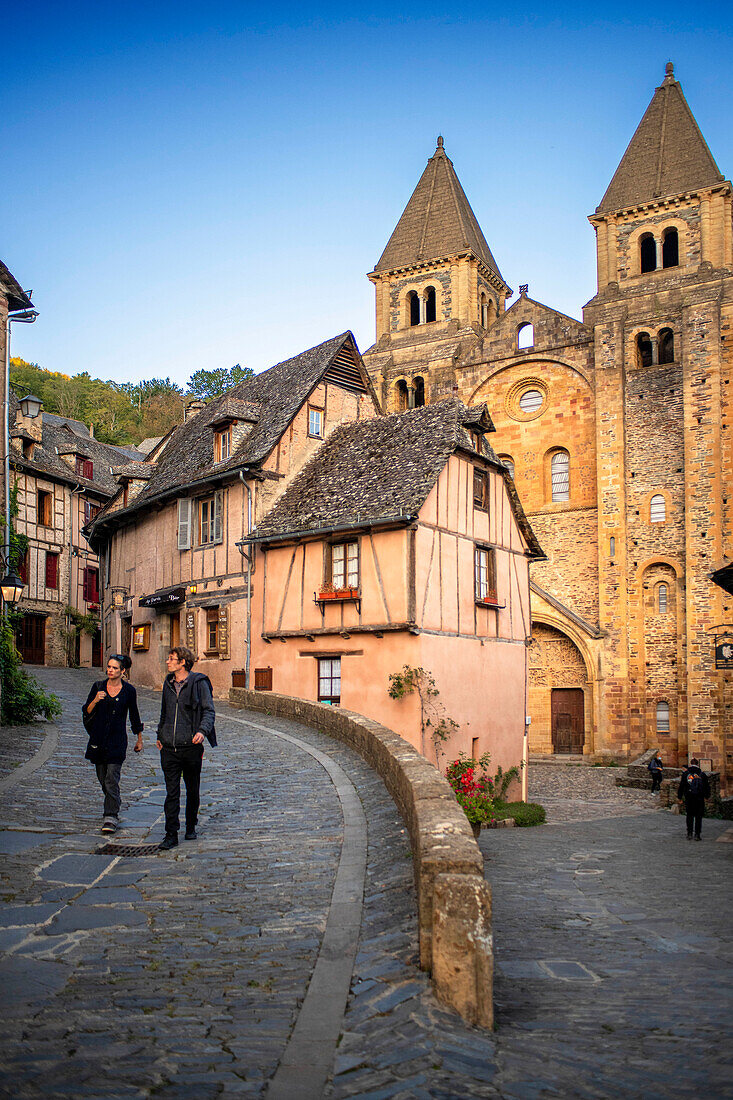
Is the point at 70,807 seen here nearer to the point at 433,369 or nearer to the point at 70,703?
the point at 70,703

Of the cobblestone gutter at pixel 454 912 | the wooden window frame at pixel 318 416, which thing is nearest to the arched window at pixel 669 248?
the wooden window frame at pixel 318 416

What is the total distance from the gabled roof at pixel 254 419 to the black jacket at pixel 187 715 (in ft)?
48.0

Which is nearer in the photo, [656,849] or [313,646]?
[656,849]

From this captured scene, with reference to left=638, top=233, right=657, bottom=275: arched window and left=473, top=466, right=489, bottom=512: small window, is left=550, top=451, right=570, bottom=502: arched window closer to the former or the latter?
left=638, top=233, right=657, bottom=275: arched window

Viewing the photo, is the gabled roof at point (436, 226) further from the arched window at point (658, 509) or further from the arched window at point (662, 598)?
the arched window at point (662, 598)

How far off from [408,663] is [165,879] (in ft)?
41.0

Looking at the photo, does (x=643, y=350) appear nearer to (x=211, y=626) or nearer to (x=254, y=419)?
(x=254, y=419)

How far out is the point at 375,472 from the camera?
829 inches

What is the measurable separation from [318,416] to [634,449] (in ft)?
43.7

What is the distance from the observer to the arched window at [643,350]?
33678mm

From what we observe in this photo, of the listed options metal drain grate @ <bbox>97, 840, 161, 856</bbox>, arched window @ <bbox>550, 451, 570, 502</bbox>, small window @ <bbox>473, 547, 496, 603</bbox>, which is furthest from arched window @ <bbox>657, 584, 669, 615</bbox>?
metal drain grate @ <bbox>97, 840, 161, 856</bbox>

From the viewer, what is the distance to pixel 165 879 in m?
6.46

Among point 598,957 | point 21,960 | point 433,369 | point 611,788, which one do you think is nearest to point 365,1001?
point 21,960

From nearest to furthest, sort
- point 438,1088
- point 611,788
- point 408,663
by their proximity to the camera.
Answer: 1. point 438,1088
2. point 408,663
3. point 611,788
